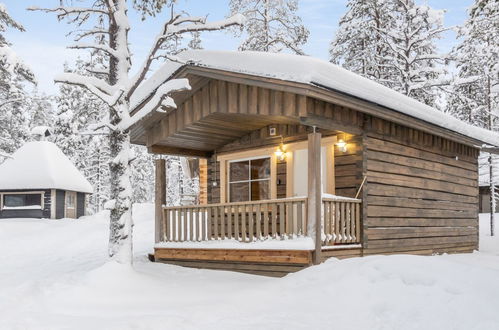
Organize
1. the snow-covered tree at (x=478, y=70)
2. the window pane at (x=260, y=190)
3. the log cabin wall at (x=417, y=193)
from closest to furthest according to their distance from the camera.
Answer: the log cabin wall at (x=417, y=193), the window pane at (x=260, y=190), the snow-covered tree at (x=478, y=70)

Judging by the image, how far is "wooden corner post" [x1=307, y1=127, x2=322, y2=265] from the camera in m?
8.94

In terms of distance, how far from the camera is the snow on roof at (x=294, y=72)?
8.67 metres

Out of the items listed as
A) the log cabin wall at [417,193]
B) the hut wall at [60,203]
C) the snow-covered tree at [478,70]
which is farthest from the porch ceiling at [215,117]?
the hut wall at [60,203]

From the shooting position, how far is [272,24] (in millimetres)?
22391

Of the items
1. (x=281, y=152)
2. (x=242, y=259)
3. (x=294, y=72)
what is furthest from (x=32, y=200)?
(x=294, y=72)

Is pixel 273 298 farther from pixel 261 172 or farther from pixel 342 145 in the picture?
pixel 261 172

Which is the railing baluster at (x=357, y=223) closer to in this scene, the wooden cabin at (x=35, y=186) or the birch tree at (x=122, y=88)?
the birch tree at (x=122, y=88)

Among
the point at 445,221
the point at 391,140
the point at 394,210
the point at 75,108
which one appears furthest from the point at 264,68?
the point at 75,108

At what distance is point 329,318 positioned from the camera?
6.15 meters

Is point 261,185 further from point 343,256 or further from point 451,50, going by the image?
point 451,50

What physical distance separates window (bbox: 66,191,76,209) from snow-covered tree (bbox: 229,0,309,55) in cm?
1422

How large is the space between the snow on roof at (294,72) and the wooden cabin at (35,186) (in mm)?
18189

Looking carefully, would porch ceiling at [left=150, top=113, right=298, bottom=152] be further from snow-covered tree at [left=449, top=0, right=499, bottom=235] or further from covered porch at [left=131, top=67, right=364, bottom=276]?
snow-covered tree at [left=449, top=0, right=499, bottom=235]

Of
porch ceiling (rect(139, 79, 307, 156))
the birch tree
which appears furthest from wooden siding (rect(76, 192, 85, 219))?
the birch tree
